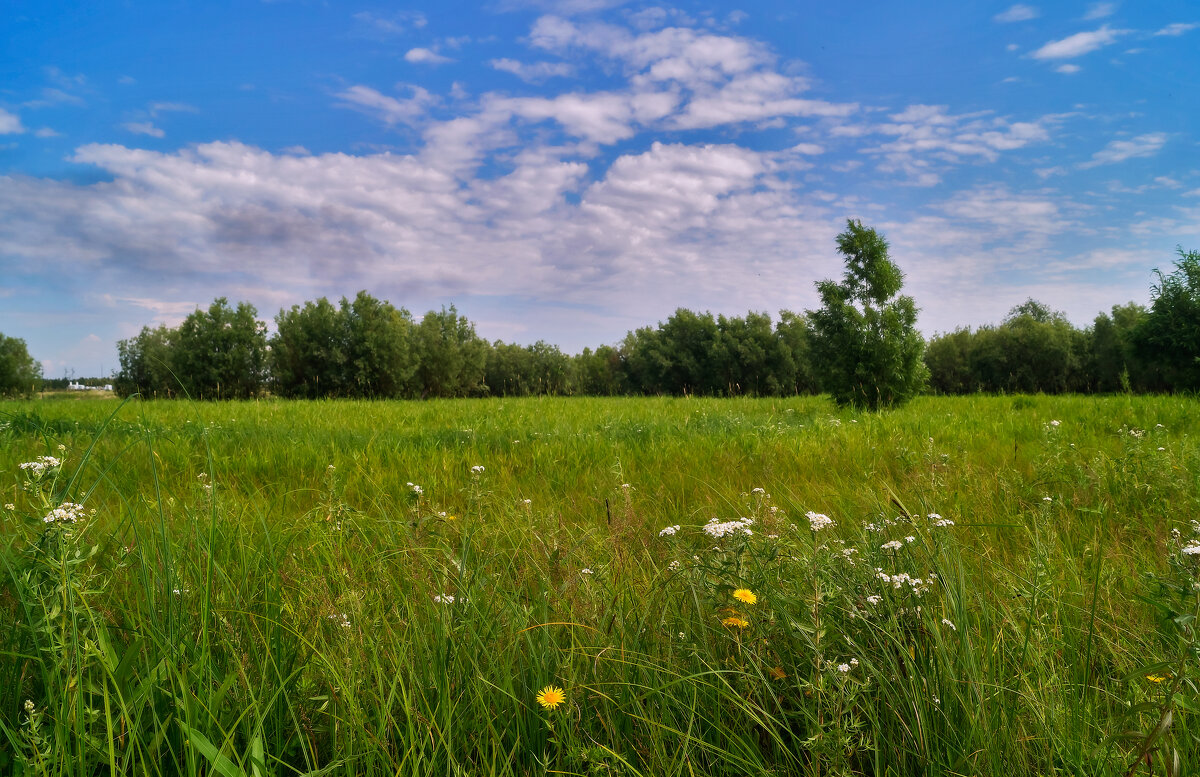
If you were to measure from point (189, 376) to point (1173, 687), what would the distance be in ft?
200

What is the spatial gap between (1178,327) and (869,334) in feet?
64.8

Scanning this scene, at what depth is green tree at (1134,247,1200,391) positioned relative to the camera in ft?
74.3

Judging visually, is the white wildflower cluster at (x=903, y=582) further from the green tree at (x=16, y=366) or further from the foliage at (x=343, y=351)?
the green tree at (x=16, y=366)

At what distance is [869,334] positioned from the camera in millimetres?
12648

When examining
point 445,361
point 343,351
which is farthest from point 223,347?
point 445,361

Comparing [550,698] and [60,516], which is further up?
[60,516]

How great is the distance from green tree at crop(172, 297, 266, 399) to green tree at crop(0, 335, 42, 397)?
4251 cm

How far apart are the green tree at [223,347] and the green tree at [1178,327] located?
58.5 metres

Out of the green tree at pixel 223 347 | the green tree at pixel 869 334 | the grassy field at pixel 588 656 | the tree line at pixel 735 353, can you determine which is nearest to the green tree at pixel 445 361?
the tree line at pixel 735 353

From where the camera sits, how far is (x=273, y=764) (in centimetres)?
145

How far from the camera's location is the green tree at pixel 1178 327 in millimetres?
22641

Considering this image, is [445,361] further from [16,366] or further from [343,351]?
[16,366]

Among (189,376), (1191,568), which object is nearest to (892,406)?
(1191,568)

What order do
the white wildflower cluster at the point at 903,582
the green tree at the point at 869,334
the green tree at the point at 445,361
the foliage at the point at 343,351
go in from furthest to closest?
the green tree at the point at 445,361
the foliage at the point at 343,351
the green tree at the point at 869,334
the white wildflower cluster at the point at 903,582
